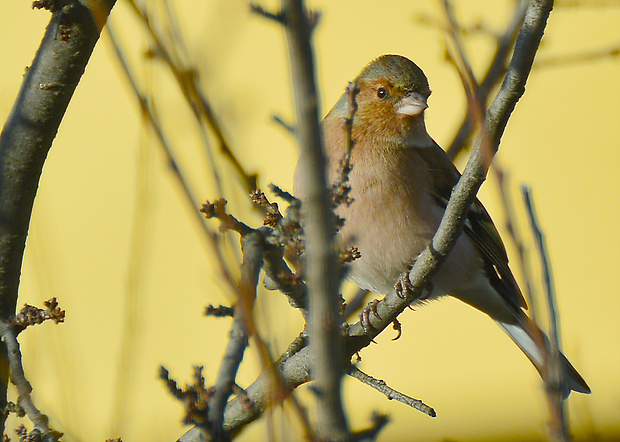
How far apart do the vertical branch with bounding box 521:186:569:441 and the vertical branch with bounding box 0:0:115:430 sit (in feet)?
4.37

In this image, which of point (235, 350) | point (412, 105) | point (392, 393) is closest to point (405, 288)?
point (392, 393)

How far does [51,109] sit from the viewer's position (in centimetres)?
213

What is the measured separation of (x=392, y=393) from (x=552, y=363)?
0.72 m

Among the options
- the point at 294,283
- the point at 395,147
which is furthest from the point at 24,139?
the point at 395,147

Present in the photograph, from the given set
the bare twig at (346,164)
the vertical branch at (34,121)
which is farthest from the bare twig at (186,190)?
the vertical branch at (34,121)

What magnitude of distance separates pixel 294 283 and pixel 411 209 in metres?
1.59

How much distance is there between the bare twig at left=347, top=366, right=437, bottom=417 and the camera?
2066 millimetres

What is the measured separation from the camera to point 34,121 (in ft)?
6.97

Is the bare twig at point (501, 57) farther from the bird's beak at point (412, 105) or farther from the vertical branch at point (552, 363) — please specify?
the vertical branch at point (552, 363)

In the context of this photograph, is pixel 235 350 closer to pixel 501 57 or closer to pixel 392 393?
pixel 392 393

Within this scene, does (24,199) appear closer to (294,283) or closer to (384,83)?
(294,283)

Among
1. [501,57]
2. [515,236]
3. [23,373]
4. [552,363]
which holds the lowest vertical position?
[552,363]

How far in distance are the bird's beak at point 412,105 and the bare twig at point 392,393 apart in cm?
160

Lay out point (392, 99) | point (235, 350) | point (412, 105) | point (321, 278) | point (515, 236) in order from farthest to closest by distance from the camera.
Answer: point (392, 99) → point (412, 105) → point (235, 350) → point (515, 236) → point (321, 278)
